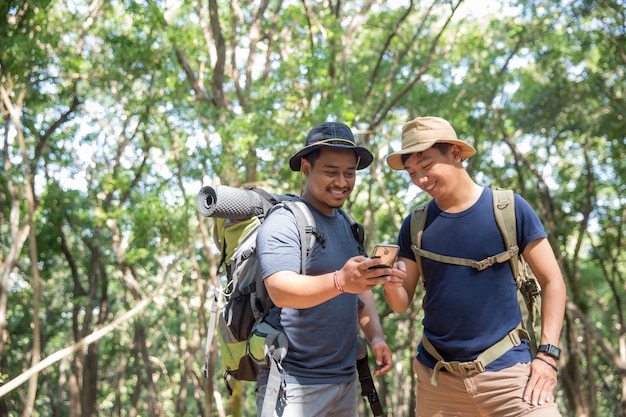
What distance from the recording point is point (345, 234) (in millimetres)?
3125

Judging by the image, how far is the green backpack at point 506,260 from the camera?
283cm

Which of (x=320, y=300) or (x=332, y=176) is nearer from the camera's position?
(x=320, y=300)

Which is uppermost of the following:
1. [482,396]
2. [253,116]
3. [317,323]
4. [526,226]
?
[253,116]

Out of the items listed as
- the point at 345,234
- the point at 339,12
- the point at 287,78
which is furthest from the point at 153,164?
the point at 345,234

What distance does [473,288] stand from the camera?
2.89 m

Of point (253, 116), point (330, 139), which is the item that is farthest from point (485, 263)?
point (253, 116)

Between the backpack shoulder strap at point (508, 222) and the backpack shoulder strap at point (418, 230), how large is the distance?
1.12ft

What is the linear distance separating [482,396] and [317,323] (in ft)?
2.57

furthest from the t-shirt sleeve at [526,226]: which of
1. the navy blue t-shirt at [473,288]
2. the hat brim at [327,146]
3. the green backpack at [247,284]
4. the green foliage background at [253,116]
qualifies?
the green foliage background at [253,116]

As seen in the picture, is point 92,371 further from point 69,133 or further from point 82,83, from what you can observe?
point 82,83

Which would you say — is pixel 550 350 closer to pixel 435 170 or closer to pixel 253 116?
pixel 435 170

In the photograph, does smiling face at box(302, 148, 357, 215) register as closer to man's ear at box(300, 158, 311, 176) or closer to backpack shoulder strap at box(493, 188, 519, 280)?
man's ear at box(300, 158, 311, 176)

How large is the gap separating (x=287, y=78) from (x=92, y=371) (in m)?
9.11

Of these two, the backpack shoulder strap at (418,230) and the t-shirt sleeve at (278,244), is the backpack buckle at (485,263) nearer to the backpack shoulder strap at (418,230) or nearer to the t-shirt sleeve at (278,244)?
the backpack shoulder strap at (418,230)
